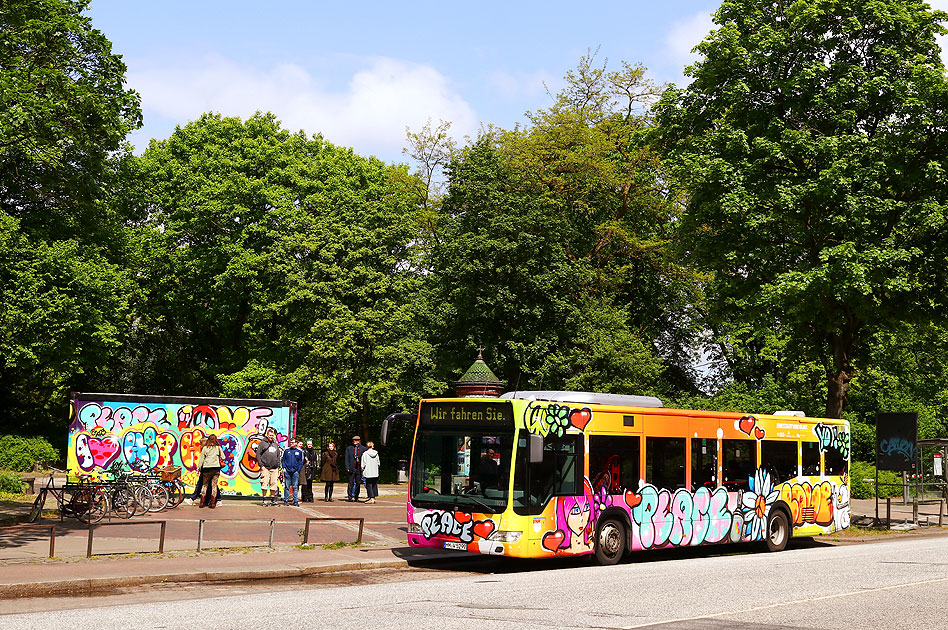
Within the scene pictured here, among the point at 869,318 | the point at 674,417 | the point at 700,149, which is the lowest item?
the point at 674,417

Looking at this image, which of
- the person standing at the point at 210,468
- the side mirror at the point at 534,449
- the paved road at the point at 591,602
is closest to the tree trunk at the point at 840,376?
the paved road at the point at 591,602

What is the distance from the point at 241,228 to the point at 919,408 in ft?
104

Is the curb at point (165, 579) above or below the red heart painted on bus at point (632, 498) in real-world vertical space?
below

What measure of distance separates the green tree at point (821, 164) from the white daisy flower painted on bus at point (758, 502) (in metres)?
6.49

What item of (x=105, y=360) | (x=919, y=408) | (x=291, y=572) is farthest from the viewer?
(x=919, y=408)

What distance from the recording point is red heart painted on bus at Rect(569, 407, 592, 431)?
16.1 meters

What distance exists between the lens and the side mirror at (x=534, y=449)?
48.6 ft

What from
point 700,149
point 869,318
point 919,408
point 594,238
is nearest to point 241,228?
point 594,238

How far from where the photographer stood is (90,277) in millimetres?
36312

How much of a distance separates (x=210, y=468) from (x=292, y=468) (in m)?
2.34

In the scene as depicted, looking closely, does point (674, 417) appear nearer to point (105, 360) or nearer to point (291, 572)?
point (291, 572)

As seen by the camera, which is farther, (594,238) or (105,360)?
(594,238)

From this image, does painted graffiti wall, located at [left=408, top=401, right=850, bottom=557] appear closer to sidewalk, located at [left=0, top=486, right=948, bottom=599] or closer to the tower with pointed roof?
sidewalk, located at [left=0, top=486, right=948, bottom=599]

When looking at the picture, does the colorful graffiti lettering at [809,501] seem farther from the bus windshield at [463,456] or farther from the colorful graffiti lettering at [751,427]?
the bus windshield at [463,456]
